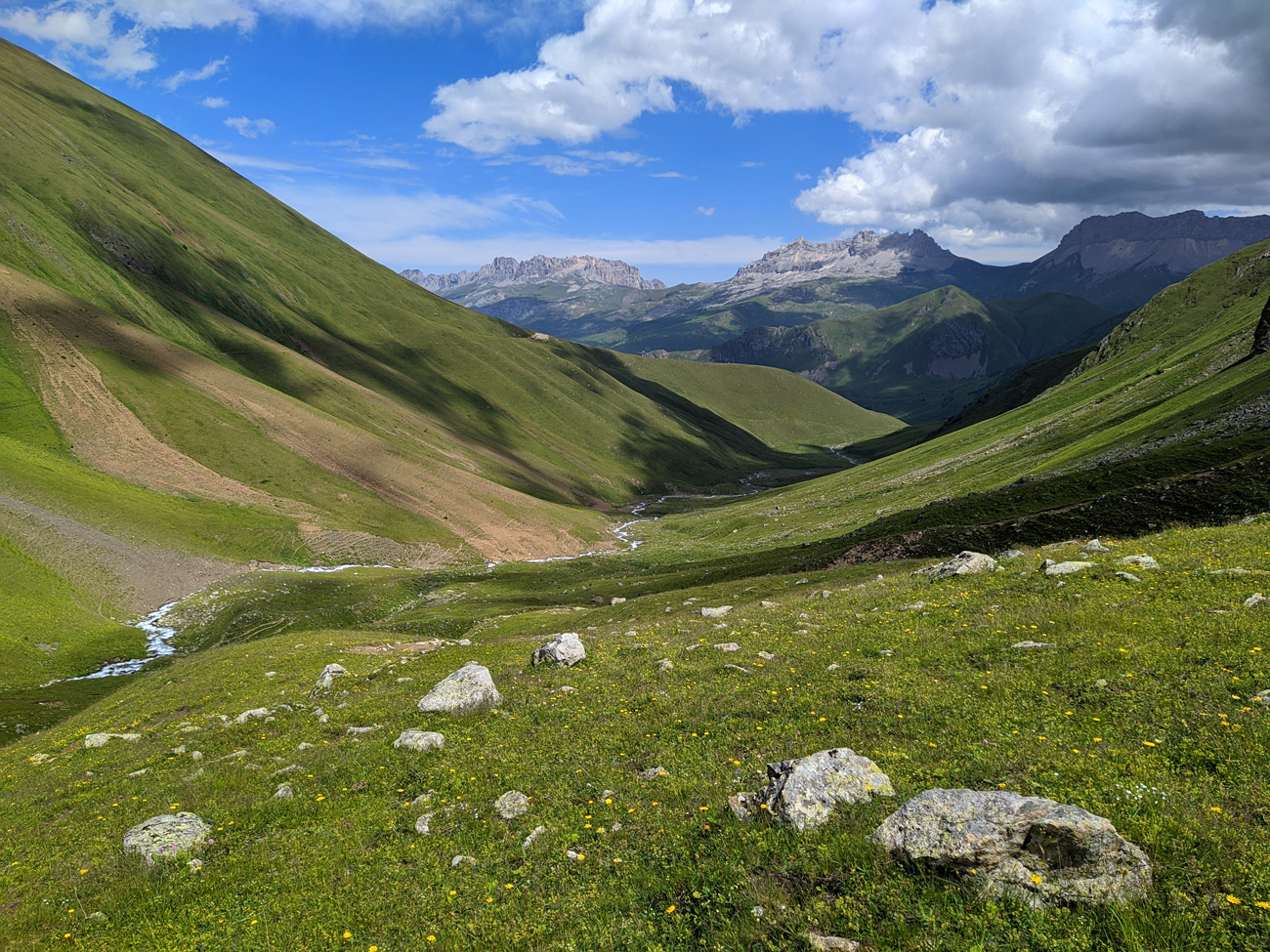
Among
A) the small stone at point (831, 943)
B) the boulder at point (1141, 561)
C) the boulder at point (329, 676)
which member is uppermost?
the boulder at point (1141, 561)

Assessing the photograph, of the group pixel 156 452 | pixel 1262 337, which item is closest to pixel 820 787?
pixel 1262 337

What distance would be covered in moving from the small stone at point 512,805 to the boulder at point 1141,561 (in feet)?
78.1

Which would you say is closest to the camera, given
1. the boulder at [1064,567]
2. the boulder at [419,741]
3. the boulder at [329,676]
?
the boulder at [419,741]

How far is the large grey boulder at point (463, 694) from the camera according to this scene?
73.1ft

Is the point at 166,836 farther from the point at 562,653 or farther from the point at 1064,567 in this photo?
the point at 1064,567

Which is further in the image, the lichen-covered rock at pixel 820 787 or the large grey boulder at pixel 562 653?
the large grey boulder at pixel 562 653

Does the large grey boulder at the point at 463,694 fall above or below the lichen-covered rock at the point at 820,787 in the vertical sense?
below

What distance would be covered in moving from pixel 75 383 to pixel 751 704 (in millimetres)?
139686

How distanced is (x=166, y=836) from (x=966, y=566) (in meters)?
31.5

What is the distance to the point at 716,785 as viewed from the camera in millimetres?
13750

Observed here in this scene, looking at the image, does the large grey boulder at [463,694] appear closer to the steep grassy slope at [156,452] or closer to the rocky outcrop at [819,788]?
the rocky outcrop at [819,788]

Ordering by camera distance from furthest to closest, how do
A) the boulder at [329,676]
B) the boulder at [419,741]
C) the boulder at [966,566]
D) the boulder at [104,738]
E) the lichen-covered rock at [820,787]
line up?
1. the boulder at [329,676]
2. the boulder at [966,566]
3. the boulder at [104,738]
4. the boulder at [419,741]
5. the lichen-covered rock at [820,787]

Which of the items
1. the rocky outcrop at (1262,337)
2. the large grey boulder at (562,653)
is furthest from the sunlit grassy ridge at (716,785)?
the rocky outcrop at (1262,337)

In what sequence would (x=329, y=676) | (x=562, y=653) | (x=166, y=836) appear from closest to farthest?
(x=166, y=836)
(x=562, y=653)
(x=329, y=676)
